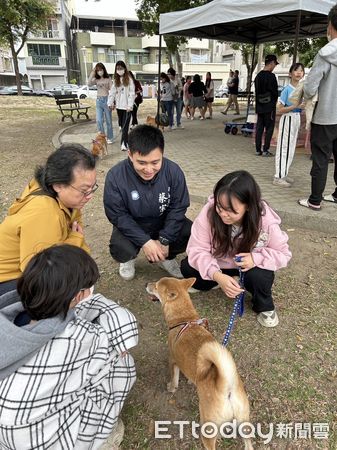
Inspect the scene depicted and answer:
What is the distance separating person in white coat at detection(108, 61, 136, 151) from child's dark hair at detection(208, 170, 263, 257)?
19.4ft

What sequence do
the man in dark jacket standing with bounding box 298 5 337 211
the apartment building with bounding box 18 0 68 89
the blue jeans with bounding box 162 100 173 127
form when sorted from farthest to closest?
the apartment building with bounding box 18 0 68 89 < the blue jeans with bounding box 162 100 173 127 < the man in dark jacket standing with bounding box 298 5 337 211

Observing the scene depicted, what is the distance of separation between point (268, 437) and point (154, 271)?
1.80 m

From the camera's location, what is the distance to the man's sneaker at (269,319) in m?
2.48

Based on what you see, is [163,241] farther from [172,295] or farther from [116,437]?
[116,437]

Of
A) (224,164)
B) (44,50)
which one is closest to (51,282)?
(224,164)

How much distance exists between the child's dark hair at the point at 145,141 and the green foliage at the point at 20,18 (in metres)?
22.3

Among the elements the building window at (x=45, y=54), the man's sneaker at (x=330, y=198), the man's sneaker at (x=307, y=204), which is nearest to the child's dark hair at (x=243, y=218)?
the man's sneaker at (x=307, y=204)

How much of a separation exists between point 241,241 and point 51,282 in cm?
151

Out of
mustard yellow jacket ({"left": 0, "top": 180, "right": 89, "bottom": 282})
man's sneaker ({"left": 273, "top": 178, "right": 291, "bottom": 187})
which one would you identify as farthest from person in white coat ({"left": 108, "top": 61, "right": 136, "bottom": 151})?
mustard yellow jacket ({"left": 0, "top": 180, "right": 89, "bottom": 282})

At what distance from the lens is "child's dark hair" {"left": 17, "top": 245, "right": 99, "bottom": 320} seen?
4.09 ft

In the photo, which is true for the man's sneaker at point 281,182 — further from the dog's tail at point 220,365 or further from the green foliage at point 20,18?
the green foliage at point 20,18

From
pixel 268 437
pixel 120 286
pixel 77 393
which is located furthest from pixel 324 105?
pixel 77 393

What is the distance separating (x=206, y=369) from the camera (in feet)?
4.91

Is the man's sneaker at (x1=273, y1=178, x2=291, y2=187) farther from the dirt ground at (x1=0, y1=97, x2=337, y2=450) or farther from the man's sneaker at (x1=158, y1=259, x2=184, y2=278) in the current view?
the man's sneaker at (x1=158, y1=259, x2=184, y2=278)
